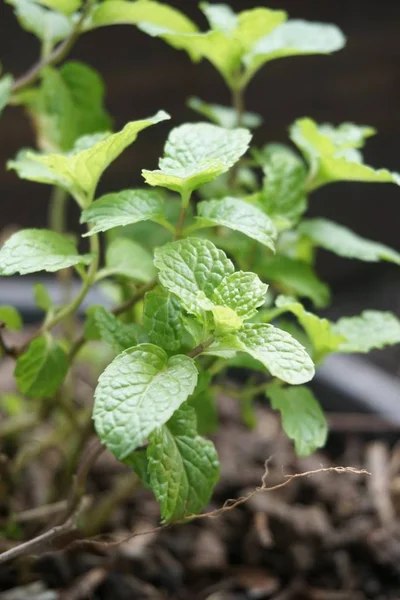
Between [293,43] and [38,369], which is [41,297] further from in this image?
[293,43]

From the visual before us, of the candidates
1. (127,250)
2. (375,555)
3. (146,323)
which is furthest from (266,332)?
(375,555)

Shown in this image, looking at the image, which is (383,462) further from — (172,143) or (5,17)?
(5,17)

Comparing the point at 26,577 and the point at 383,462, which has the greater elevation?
the point at 26,577

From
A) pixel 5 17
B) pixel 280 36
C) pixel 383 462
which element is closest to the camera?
pixel 280 36

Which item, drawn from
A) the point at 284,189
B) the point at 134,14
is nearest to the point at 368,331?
the point at 284,189

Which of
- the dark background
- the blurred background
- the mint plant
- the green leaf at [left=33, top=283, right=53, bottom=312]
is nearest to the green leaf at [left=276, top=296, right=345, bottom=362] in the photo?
the mint plant

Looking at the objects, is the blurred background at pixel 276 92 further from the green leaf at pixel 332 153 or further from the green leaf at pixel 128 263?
the green leaf at pixel 128 263
